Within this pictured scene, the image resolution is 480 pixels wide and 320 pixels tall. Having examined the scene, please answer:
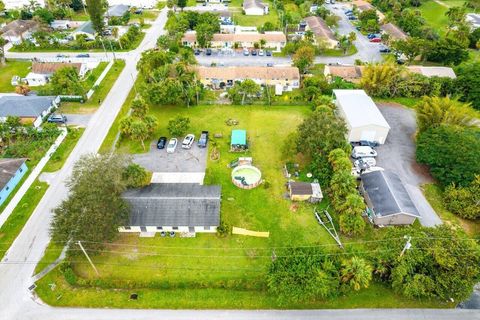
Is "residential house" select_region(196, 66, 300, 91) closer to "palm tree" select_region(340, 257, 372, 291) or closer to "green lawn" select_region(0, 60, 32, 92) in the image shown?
→ "green lawn" select_region(0, 60, 32, 92)

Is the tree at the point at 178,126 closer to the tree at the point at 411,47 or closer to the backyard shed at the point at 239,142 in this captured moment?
the backyard shed at the point at 239,142

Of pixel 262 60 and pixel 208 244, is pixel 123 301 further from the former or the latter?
pixel 262 60

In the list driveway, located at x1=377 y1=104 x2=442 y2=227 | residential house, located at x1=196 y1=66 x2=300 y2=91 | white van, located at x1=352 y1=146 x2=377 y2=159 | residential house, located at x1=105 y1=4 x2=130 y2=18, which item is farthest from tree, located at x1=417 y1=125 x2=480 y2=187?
residential house, located at x1=105 y1=4 x2=130 y2=18

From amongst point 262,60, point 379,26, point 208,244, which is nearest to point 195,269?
point 208,244

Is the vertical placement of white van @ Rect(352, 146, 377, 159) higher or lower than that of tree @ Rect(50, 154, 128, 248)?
lower

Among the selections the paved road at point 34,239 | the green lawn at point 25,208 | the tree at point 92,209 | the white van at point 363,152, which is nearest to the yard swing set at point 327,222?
the white van at point 363,152

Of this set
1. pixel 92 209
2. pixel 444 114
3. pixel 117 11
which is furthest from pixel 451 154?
pixel 117 11
